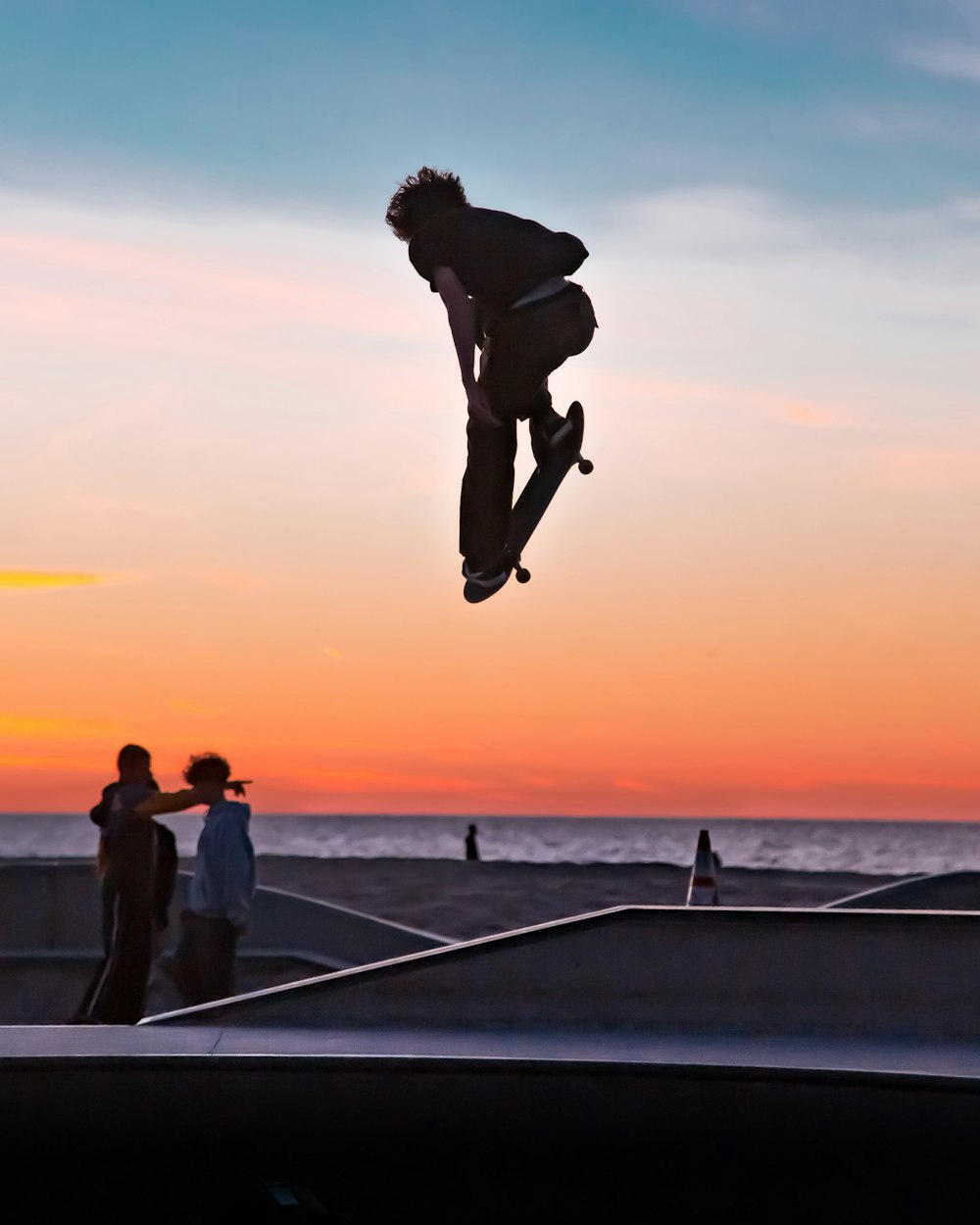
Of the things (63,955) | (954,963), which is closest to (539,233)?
(954,963)

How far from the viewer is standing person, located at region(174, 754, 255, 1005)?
877cm

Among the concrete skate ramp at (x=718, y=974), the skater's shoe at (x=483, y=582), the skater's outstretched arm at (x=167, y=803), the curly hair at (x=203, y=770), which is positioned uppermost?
the skater's shoe at (x=483, y=582)

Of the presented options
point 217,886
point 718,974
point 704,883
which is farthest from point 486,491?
point 704,883

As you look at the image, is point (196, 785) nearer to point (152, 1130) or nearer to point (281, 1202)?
point (152, 1130)

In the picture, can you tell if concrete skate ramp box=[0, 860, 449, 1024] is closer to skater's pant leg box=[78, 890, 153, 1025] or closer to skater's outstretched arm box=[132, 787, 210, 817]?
skater's pant leg box=[78, 890, 153, 1025]

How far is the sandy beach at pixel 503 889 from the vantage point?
22.2 metres

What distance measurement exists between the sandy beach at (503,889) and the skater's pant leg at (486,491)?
1163 cm

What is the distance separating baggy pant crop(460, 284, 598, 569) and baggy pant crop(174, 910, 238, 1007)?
308cm

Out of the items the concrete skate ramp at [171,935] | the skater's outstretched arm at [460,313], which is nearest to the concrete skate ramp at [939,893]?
the concrete skate ramp at [171,935]

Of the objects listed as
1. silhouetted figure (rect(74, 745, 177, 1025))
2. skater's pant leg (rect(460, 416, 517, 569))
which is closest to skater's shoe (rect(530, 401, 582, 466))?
skater's pant leg (rect(460, 416, 517, 569))

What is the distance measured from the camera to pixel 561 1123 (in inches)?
191

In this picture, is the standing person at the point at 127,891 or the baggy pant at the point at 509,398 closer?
the baggy pant at the point at 509,398

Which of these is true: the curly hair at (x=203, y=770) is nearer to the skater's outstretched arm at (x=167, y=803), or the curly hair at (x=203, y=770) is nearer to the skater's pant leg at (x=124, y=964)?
the skater's outstretched arm at (x=167, y=803)

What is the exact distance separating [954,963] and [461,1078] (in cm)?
268
